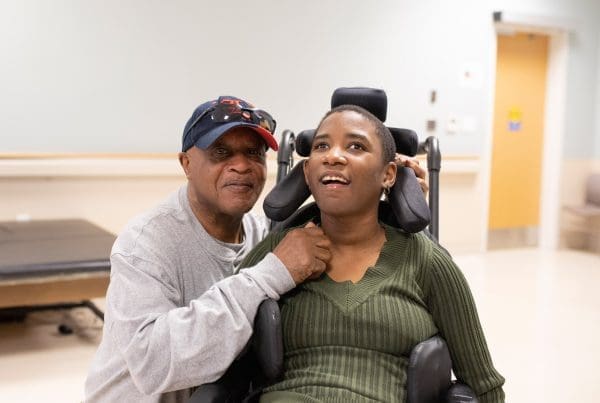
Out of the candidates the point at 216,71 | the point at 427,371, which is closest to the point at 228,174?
the point at 427,371

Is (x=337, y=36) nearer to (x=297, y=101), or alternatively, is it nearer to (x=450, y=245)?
(x=297, y=101)

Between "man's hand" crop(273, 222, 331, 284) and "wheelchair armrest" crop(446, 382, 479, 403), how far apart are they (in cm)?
40

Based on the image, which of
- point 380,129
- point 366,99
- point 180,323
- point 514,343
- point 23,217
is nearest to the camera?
point 180,323

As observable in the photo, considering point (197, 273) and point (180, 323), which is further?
point (197, 273)

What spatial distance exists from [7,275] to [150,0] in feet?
7.99

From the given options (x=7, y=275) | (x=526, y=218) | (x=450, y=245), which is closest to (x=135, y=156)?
(x=7, y=275)

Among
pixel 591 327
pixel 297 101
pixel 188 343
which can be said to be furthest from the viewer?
pixel 297 101

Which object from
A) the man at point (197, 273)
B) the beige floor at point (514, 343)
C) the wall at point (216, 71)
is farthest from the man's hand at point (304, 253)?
the wall at point (216, 71)

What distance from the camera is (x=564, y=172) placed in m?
7.24

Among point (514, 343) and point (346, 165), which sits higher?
point (346, 165)

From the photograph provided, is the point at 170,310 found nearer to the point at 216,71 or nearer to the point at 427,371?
the point at 427,371

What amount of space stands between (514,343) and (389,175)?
258cm

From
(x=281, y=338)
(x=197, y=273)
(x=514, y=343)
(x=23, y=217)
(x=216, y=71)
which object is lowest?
(x=514, y=343)

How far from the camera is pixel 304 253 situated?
5.00 ft
